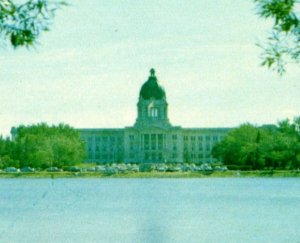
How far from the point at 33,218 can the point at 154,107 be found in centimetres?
15600

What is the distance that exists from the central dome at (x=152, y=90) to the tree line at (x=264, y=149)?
62.8 m

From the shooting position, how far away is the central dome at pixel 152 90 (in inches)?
7736

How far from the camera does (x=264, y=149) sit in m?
116

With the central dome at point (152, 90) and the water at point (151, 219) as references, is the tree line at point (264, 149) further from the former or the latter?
the central dome at point (152, 90)

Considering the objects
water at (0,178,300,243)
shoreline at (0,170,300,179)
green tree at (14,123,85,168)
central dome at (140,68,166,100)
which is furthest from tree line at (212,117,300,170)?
central dome at (140,68,166,100)

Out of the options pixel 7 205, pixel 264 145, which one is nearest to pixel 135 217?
pixel 7 205

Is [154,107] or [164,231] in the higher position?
[154,107]

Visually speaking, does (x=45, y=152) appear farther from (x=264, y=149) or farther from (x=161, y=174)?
(x=264, y=149)

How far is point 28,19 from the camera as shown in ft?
30.8

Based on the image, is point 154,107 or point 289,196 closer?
point 289,196

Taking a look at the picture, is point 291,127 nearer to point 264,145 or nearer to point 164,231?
point 264,145

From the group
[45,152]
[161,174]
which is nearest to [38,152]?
[45,152]

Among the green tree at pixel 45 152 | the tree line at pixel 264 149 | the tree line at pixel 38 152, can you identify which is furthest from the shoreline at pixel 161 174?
the tree line at pixel 38 152

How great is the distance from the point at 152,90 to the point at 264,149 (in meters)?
83.9
